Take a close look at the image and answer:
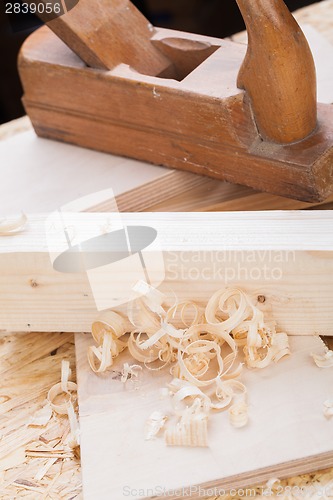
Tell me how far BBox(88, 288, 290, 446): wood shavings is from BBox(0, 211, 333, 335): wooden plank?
25mm

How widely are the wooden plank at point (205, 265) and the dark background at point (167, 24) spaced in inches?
58.8

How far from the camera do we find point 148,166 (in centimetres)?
144

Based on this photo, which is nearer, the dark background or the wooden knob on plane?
the wooden knob on plane

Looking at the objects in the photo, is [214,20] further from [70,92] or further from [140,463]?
[140,463]

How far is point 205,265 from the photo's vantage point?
1.09 m

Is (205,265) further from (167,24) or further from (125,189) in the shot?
(167,24)

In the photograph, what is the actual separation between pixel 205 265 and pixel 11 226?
0.32 metres

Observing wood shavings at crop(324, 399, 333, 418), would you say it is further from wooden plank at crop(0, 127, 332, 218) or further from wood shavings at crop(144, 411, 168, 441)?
wooden plank at crop(0, 127, 332, 218)

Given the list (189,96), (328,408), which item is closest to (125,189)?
(189,96)

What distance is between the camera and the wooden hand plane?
46.5 inches

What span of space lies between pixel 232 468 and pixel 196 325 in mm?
237

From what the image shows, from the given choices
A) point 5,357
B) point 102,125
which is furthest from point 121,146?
point 5,357

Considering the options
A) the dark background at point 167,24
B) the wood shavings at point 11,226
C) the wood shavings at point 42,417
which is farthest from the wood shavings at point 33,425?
the dark background at point 167,24

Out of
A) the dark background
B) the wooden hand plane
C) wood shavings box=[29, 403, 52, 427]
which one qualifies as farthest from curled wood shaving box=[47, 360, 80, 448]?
the dark background
